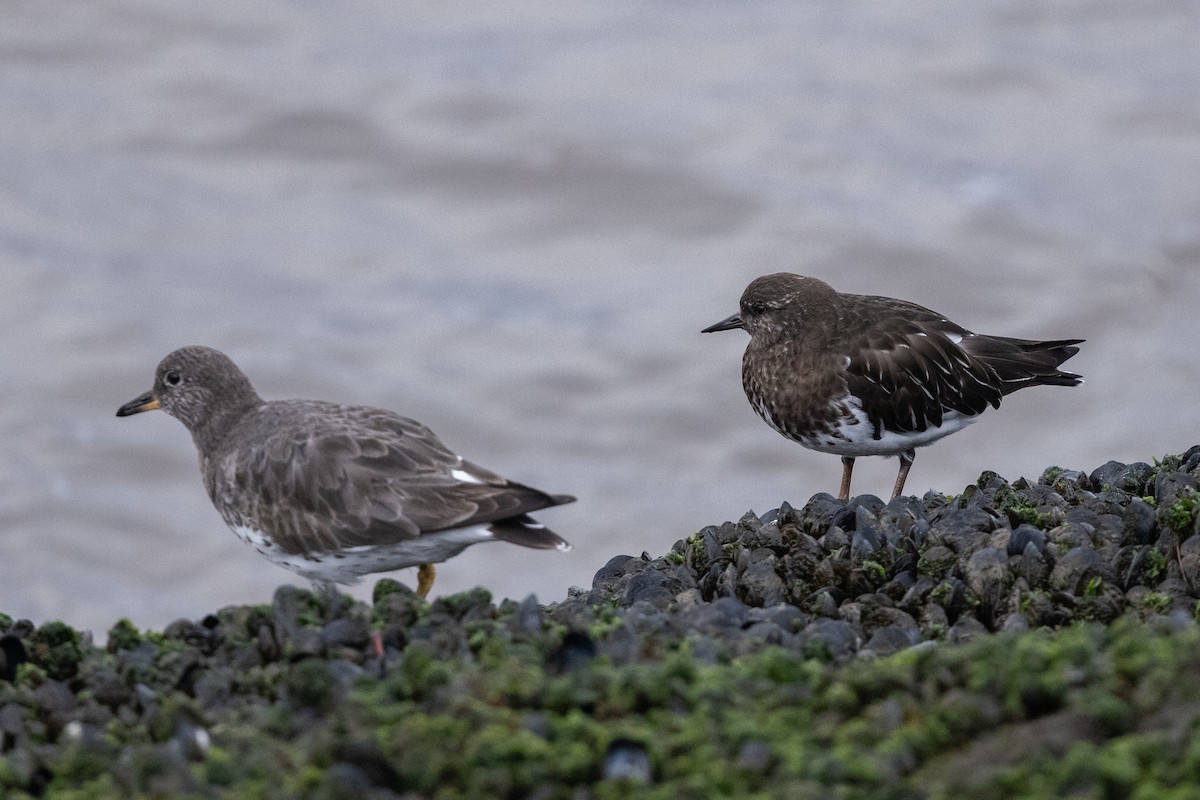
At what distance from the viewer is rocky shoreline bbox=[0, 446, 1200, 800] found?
423 cm

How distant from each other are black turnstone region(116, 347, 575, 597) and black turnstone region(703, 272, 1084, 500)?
8.64 ft

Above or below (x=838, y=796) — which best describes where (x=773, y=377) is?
above

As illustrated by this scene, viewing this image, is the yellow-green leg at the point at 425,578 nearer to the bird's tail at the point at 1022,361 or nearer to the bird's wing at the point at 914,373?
the bird's wing at the point at 914,373

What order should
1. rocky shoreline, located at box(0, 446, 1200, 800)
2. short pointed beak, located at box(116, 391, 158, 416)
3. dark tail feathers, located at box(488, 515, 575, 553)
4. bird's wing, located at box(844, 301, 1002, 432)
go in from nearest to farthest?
1. rocky shoreline, located at box(0, 446, 1200, 800)
2. dark tail feathers, located at box(488, 515, 575, 553)
3. short pointed beak, located at box(116, 391, 158, 416)
4. bird's wing, located at box(844, 301, 1002, 432)

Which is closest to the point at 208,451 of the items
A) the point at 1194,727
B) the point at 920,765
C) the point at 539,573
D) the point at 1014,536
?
the point at 1014,536

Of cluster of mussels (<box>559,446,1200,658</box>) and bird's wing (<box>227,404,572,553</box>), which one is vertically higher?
bird's wing (<box>227,404,572,553</box>)

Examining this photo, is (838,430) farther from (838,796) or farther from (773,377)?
(838,796)

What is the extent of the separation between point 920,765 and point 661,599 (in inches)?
104

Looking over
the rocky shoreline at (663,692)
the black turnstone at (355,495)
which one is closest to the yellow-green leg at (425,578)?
the black turnstone at (355,495)

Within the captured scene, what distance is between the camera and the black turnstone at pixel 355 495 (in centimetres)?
676

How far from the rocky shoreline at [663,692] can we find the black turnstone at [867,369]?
2192 mm

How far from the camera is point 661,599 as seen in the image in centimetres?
686

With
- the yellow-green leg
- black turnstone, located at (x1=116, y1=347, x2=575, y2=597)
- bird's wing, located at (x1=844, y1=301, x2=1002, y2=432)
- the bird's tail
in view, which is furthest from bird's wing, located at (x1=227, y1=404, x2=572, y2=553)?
the bird's tail

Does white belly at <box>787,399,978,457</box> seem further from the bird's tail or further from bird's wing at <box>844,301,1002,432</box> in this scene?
the bird's tail
